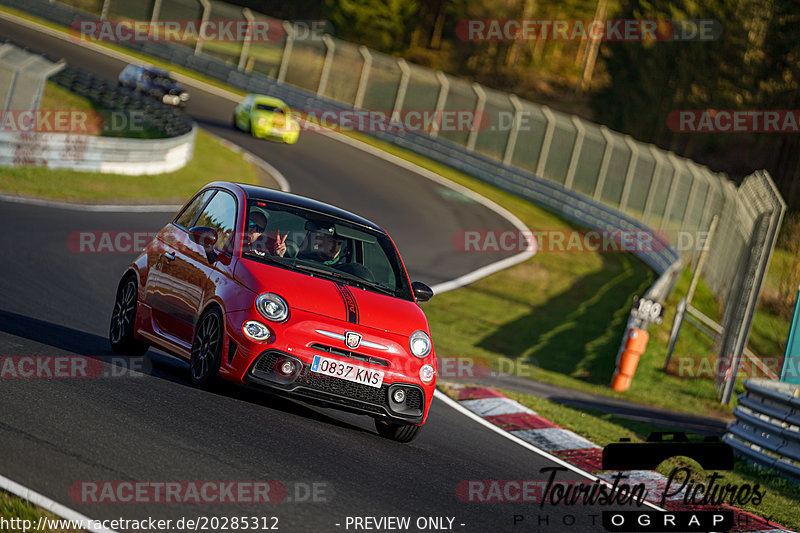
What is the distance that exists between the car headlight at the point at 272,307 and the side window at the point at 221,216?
1.04m

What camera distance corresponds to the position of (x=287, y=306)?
24.5 feet

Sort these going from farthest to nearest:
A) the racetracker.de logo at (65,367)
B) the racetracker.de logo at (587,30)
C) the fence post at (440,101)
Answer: the racetracker.de logo at (587,30)
the fence post at (440,101)
the racetracker.de logo at (65,367)

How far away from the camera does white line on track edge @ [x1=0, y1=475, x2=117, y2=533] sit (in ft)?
16.5

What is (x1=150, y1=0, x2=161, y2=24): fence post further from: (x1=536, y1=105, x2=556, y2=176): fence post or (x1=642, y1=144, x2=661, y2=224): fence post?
(x1=642, y1=144, x2=661, y2=224): fence post

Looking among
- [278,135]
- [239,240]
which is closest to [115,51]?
[278,135]

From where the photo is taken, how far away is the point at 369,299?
316 inches

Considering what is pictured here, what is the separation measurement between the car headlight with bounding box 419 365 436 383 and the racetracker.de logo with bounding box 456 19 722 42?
58954 mm

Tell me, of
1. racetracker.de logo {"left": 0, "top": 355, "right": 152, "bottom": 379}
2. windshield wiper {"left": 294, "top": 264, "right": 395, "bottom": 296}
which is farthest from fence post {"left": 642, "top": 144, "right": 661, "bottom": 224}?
racetracker.de logo {"left": 0, "top": 355, "right": 152, "bottom": 379}

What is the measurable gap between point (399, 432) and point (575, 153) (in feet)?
93.5

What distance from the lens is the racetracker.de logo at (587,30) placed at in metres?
63.4

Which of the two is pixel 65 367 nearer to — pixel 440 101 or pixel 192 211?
pixel 192 211

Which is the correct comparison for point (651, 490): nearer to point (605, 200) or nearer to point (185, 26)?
point (605, 200)

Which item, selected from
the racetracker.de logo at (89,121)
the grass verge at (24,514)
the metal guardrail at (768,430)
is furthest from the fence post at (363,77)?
the grass verge at (24,514)

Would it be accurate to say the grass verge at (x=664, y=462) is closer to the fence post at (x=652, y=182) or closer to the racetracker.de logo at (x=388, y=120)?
the fence post at (x=652, y=182)
